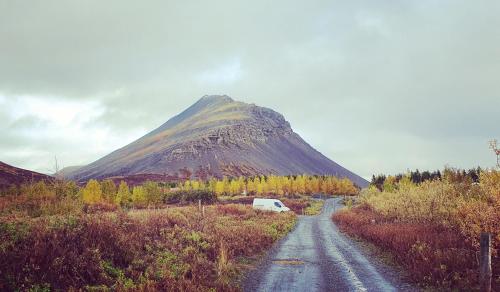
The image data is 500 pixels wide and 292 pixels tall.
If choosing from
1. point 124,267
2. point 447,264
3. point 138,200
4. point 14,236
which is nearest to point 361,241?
point 447,264

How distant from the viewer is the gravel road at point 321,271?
496 inches

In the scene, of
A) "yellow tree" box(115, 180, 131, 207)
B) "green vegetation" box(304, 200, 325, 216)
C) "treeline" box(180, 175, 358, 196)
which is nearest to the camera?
"yellow tree" box(115, 180, 131, 207)

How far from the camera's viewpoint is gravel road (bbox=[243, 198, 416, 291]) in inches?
496

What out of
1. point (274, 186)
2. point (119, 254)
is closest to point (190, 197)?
point (274, 186)

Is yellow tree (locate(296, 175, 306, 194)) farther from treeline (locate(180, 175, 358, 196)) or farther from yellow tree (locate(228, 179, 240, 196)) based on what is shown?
yellow tree (locate(228, 179, 240, 196))

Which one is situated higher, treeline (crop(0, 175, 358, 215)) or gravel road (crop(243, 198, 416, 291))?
treeline (crop(0, 175, 358, 215))

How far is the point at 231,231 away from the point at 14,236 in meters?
12.7

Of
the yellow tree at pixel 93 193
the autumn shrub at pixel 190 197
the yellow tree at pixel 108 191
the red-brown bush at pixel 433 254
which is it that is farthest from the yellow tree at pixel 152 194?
the red-brown bush at pixel 433 254

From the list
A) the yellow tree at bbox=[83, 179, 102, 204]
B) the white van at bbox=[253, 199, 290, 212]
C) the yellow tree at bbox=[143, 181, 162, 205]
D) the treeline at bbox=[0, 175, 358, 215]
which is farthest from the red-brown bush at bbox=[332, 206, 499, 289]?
the yellow tree at bbox=[143, 181, 162, 205]

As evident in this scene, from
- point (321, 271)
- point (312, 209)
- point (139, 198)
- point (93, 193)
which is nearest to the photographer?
point (321, 271)

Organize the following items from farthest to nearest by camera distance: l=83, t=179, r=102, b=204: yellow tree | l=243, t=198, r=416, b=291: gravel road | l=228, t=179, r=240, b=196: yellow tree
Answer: l=228, t=179, r=240, b=196: yellow tree
l=83, t=179, r=102, b=204: yellow tree
l=243, t=198, r=416, b=291: gravel road

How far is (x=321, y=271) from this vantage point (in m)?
15.0

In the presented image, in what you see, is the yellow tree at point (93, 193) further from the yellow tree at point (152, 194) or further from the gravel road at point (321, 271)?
the gravel road at point (321, 271)

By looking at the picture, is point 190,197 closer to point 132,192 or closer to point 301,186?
point 132,192
